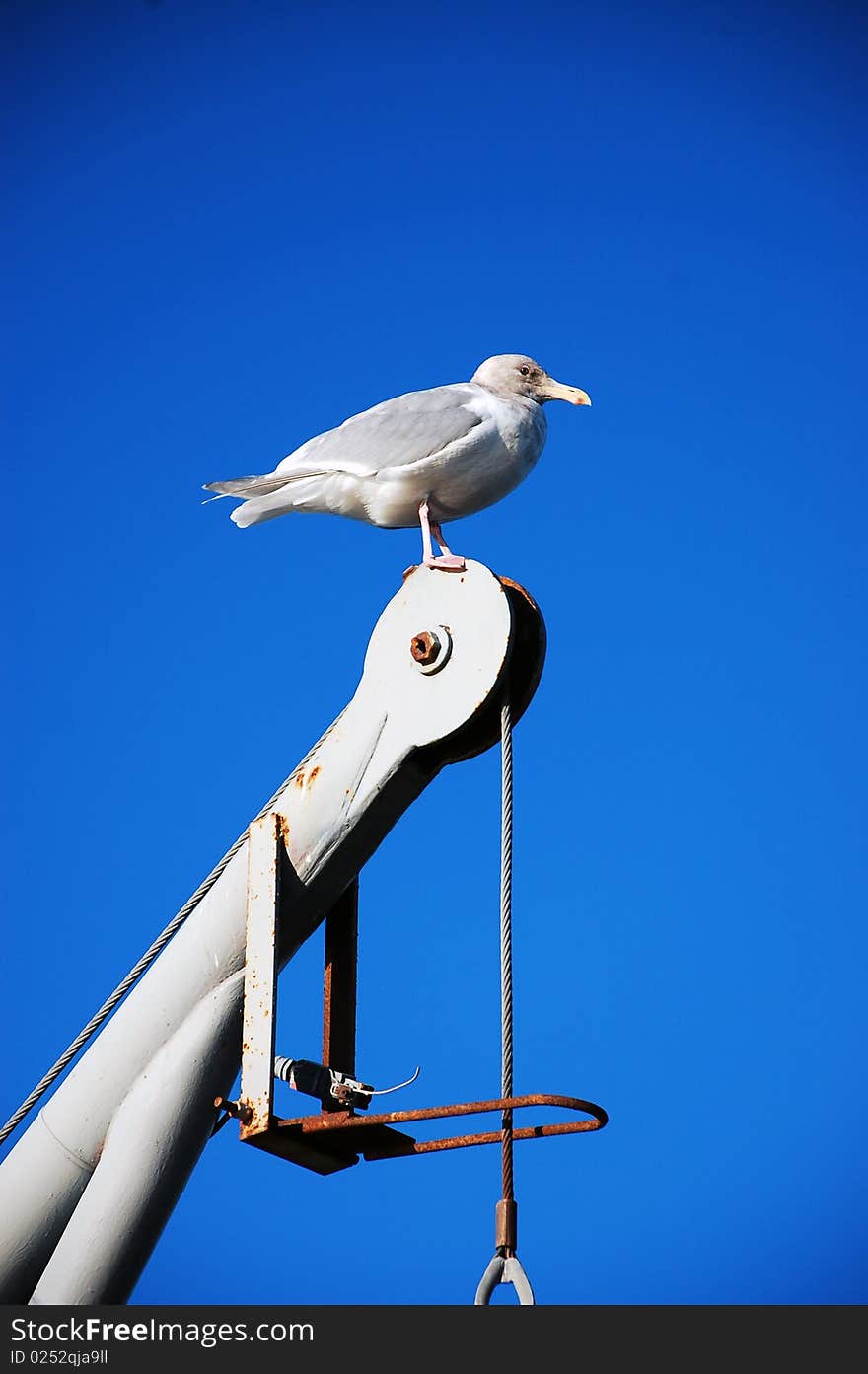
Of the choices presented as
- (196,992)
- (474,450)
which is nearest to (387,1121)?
(196,992)

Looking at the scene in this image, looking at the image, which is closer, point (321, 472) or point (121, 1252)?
point (121, 1252)

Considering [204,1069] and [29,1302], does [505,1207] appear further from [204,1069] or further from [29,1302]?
[29,1302]

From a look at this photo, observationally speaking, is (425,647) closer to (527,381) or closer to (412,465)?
(412,465)

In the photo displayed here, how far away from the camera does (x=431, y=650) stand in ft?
19.1

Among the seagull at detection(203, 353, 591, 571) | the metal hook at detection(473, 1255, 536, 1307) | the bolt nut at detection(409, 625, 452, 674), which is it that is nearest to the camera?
the metal hook at detection(473, 1255, 536, 1307)

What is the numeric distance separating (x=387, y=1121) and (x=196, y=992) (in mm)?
825

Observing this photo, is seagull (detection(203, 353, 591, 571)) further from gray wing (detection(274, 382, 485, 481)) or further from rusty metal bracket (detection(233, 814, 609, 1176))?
rusty metal bracket (detection(233, 814, 609, 1176))

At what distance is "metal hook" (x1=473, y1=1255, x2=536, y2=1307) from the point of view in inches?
193

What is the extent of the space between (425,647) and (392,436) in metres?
1.81

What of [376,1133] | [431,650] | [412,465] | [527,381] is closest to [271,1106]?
[376,1133]

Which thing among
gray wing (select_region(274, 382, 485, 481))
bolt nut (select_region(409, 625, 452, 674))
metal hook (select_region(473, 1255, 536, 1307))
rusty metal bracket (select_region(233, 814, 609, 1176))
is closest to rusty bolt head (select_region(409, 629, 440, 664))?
bolt nut (select_region(409, 625, 452, 674))

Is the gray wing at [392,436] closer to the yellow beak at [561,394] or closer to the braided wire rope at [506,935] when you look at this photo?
the yellow beak at [561,394]

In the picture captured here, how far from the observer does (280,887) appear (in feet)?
18.7

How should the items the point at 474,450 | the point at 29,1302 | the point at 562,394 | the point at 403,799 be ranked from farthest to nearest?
the point at 562,394, the point at 474,450, the point at 403,799, the point at 29,1302
